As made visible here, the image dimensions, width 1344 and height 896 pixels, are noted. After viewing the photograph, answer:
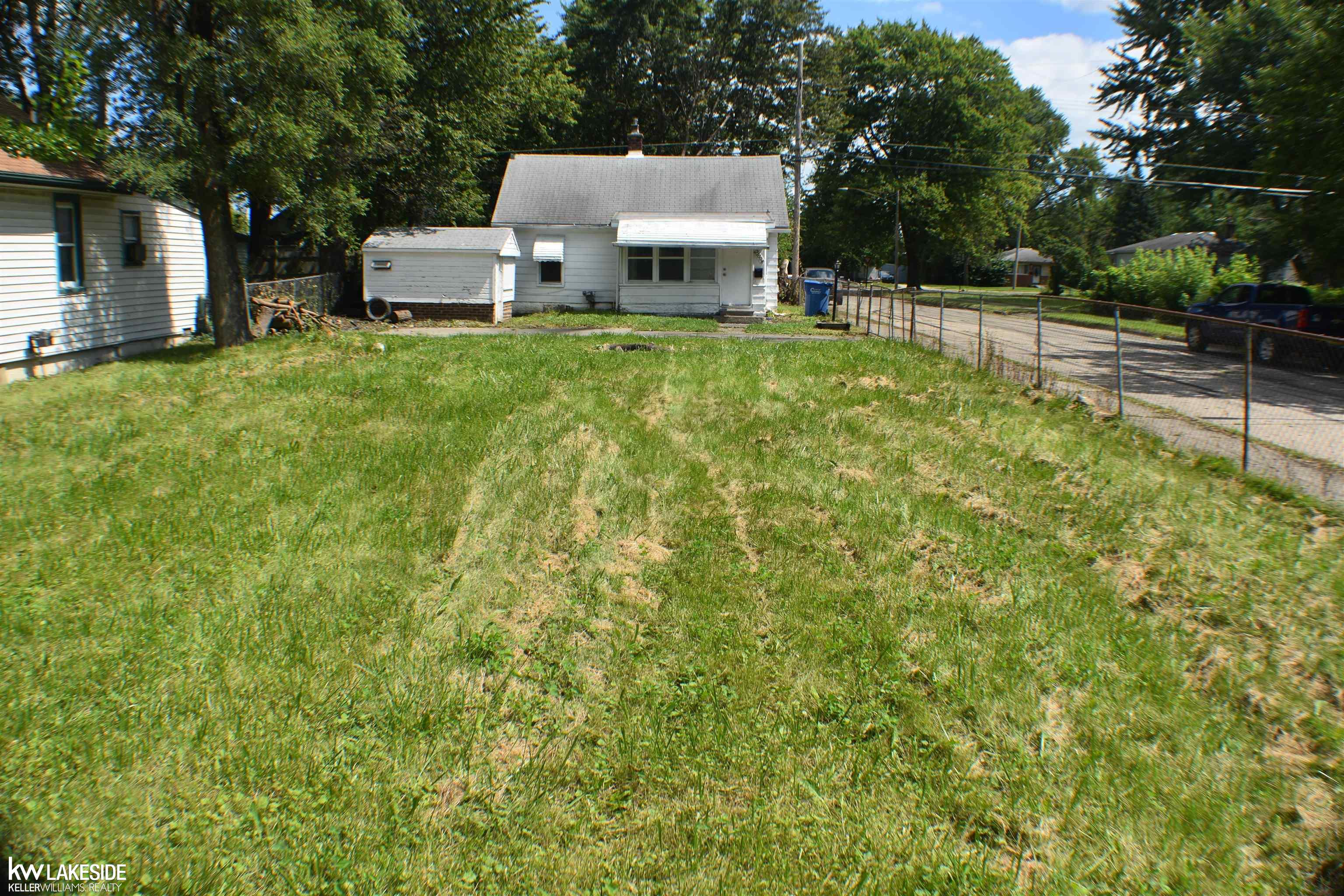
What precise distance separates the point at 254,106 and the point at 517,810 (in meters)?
14.1

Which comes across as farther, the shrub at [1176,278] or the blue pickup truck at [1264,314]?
the shrub at [1176,278]

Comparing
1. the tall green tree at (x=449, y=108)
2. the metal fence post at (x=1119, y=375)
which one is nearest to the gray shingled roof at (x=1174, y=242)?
the tall green tree at (x=449, y=108)

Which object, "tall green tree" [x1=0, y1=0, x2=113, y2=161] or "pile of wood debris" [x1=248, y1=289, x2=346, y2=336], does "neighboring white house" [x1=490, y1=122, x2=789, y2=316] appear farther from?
"tall green tree" [x1=0, y1=0, x2=113, y2=161]

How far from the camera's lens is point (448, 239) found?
2586cm

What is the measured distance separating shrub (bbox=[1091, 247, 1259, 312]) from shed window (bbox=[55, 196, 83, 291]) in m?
29.4

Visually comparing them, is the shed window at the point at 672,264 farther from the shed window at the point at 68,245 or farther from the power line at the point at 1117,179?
the shed window at the point at 68,245

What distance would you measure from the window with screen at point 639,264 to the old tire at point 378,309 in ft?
23.9

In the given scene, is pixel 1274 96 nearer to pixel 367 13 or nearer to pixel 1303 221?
pixel 1303 221

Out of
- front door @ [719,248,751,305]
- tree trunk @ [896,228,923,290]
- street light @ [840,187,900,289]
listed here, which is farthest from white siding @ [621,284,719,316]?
tree trunk @ [896,228,923,290]

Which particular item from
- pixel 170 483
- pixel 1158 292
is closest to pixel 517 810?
pixel 170 483

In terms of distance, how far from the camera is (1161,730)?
5.23 m

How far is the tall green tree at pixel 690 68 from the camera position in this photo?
44.4m

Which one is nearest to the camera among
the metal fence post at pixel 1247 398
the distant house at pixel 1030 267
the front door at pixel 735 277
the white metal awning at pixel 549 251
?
the metal fence post at pixel 1247 398

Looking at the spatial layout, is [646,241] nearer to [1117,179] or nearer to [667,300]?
[667,300]
